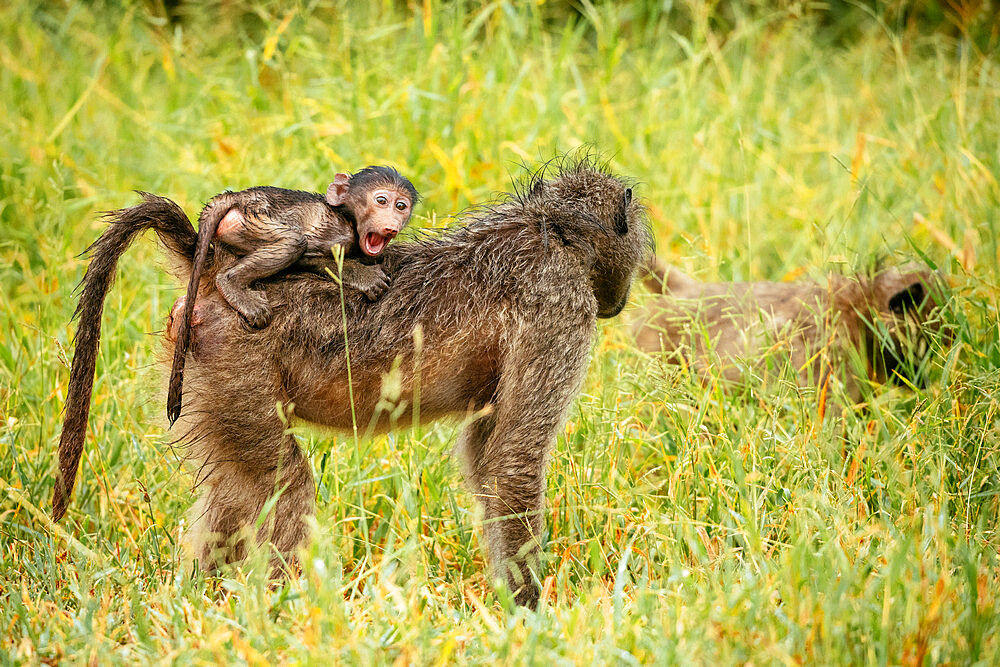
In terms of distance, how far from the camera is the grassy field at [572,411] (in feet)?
8.27

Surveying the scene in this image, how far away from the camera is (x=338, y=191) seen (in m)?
3.05

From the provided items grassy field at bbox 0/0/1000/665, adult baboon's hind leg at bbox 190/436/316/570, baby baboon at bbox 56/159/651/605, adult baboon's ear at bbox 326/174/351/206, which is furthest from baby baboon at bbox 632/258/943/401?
adult baboon's hind leg at bbox 190/436/316/570

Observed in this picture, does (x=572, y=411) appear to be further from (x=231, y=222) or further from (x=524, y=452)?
(x=231, y=222)

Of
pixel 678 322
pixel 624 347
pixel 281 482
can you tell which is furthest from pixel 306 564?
pixel 678 322

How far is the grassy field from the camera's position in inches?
99.3

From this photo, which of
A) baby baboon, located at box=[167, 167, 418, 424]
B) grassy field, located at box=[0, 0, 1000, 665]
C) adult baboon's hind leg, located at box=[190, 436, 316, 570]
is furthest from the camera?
adult baboon's hind leg, located at box=[190, 436, 316, 570]

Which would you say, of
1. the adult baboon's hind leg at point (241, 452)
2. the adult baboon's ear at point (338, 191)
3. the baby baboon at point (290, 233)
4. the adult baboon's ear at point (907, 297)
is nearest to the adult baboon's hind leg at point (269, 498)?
the adult baboon's hind leg at point (241, 452)

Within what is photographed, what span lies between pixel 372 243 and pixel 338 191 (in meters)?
0.19

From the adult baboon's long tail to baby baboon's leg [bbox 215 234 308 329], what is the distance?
0.23 m

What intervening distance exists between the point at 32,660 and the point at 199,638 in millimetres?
410

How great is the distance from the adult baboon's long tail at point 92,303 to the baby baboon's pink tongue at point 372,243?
53 cm

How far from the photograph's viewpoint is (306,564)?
2.40 metres

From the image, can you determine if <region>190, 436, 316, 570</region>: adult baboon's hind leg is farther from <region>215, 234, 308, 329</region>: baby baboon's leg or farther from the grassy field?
<region>215, 234, 308, 329</region>: baby baboon's leg

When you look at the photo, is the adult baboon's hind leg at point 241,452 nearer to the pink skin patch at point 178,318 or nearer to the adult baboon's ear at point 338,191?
the pink skin patch at point 178,318
